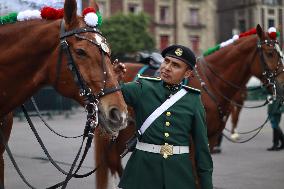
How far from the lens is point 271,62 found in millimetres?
7285

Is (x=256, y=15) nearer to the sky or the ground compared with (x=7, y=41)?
nearer to the sky

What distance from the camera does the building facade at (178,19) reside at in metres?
48.1

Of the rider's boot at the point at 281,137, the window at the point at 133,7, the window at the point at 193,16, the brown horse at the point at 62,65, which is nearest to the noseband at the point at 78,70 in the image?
the brown horse at the point at 62,65

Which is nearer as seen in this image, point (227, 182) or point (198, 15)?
point (227, 182)

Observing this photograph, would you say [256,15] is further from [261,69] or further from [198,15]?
Answer: [261,69]

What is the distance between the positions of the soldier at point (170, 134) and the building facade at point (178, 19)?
43539 mm

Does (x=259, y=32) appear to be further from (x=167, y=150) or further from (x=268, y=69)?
(x=167, y=150)

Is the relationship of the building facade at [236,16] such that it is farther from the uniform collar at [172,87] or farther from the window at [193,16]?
the uniform collar at [172,87]

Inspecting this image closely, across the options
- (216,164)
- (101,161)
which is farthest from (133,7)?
(101,161)

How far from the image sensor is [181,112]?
11.6 feet

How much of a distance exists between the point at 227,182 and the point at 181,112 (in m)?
4.23

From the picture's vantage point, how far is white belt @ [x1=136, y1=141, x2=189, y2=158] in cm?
350

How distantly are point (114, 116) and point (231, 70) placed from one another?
165 inches

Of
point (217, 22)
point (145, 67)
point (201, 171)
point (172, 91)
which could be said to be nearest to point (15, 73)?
point (172, 91)
